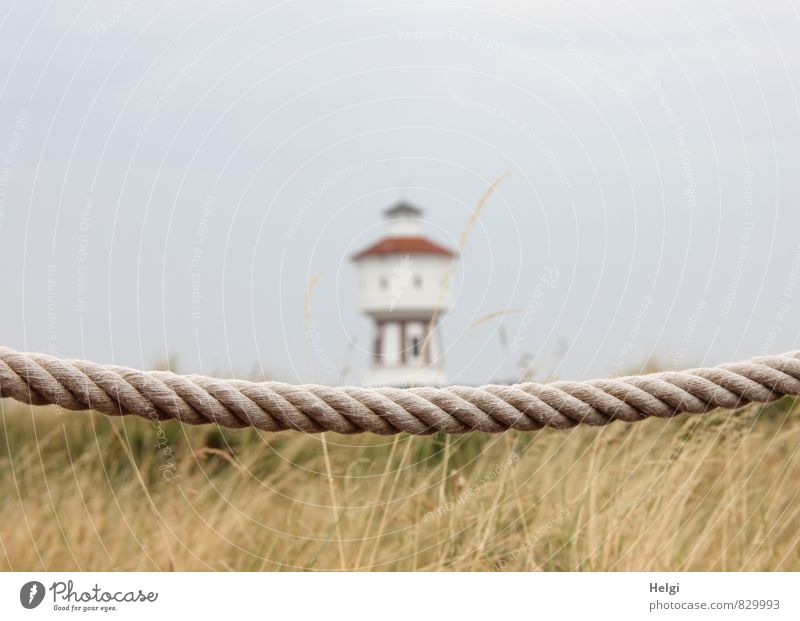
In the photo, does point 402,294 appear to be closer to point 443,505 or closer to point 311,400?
point 443,505

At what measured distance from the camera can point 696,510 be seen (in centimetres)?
321

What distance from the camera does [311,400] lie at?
1504mm

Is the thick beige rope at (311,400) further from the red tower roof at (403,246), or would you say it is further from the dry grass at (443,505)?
the red tower roof at (403,246)

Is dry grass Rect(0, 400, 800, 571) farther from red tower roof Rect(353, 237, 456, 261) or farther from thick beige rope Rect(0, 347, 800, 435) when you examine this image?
red tower roof Rect(353, 237, 456, 261)

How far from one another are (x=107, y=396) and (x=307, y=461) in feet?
8.38

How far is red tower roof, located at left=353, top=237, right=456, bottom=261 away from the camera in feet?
18.1

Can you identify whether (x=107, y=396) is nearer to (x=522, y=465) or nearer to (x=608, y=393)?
(x=608, y=393)
